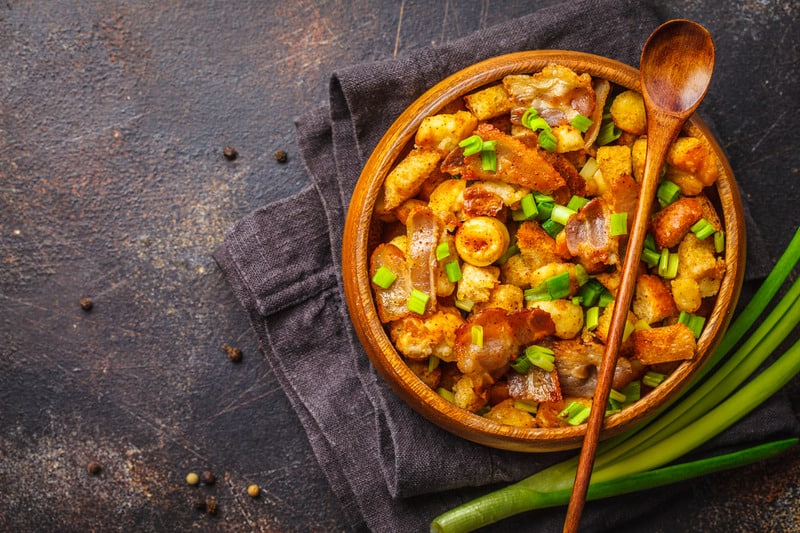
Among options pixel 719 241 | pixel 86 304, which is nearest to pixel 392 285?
pixel 719 241

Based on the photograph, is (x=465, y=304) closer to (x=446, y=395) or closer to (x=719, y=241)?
(x=446, y=395)

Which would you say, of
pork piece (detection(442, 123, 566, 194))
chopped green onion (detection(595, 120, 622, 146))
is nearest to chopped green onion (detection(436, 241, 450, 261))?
pork piece (detection(442, 123, 566, 194))

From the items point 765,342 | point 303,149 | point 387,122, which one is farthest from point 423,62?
point 765,342

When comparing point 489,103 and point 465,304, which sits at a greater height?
point 489,103

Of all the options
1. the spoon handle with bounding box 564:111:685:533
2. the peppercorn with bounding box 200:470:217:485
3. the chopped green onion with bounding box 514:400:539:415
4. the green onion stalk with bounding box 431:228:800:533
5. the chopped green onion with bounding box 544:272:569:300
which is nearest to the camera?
the spoon handle with bounding box 564:111:685:533

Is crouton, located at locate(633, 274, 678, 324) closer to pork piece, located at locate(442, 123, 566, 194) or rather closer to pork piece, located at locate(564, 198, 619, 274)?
pork piece, located at locate(564, 198, 619, 274)

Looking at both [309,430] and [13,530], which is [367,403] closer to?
[309,430]
